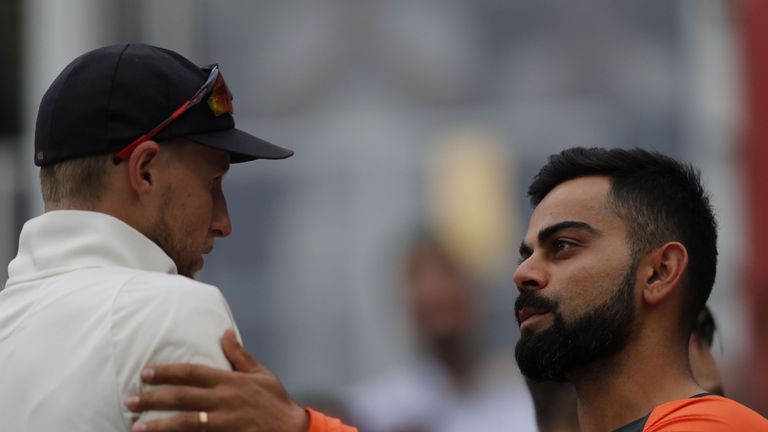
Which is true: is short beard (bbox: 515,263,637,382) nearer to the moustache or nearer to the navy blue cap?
the moustache

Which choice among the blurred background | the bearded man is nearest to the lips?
the bearded man

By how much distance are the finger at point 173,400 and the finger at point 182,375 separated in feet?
0.05

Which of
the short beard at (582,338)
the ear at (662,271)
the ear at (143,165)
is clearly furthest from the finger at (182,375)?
the ear at (662,271)

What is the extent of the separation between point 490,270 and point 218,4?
2182mm

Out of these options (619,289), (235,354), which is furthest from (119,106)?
(619,289)

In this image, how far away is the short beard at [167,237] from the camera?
11.0ft

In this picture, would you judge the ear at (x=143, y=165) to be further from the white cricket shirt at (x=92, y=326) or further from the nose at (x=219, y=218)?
the nose at (x=219, y=218)

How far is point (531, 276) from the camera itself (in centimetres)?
389

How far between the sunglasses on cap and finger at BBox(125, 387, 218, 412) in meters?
0.52

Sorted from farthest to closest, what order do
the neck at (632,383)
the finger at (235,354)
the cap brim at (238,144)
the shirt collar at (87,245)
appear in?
the neck at (632,383), the cap brim at (238,144), the shirt collar at (87,245), the finger at (235,354)

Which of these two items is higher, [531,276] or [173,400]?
[531,276]

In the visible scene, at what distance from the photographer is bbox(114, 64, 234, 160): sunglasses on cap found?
330cm

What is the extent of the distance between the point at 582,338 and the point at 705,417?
1.31 ft

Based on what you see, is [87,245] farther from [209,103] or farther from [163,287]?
[209,103]
